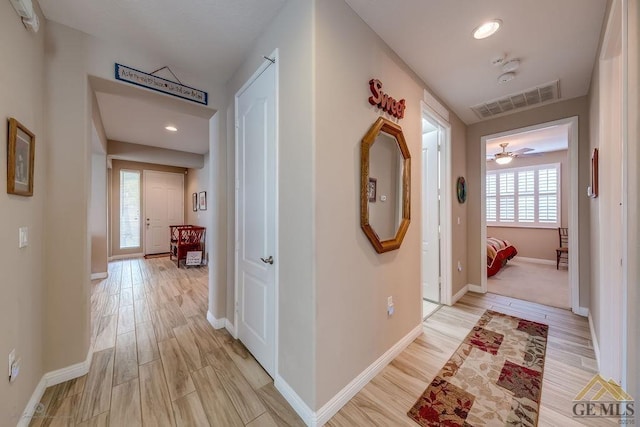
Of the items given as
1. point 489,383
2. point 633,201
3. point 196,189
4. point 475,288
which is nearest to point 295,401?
point 489,383

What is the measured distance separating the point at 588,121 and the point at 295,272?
143 inches

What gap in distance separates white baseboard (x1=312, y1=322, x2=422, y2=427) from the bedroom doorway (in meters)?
1.09

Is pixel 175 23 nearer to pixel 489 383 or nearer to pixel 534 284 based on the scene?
pixel 489 383

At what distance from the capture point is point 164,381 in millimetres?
1678

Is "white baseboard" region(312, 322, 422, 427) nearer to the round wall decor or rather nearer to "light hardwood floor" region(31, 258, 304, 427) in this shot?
"light hardwood floor" region(31, 258, 304, 427)

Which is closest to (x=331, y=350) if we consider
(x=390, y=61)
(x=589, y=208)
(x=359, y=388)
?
(x=359, y=388)

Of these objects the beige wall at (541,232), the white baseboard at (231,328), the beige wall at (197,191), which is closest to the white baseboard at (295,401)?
the white baseboard at (231,328)

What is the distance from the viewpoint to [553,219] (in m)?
5.43

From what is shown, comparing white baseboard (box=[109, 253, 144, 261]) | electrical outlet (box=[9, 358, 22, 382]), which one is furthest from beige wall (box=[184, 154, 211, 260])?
electrical outlet (box=[9, 358, 22, 382])

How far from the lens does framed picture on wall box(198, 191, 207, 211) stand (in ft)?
18.6

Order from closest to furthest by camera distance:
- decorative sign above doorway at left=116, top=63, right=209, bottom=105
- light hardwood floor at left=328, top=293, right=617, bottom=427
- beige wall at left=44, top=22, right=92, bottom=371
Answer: light hardwood floor at left=328, top=293, right=617, bottom=427 → beige wall at left=44, top=22, right=92, bottom=371 → decorative sign above doorway at left=116, top=63, right=209, bottom=105

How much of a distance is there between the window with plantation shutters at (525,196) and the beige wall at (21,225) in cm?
805

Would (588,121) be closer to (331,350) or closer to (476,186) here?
(476,186)

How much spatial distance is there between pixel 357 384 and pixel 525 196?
667 centimetres
